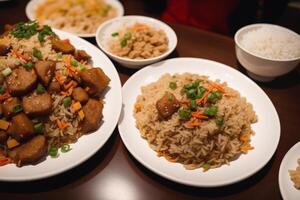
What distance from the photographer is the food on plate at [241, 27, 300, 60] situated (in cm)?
272

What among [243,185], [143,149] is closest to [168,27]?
[143,149]

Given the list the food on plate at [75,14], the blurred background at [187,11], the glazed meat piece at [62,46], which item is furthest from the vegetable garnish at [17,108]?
the blurred background at [187,11]

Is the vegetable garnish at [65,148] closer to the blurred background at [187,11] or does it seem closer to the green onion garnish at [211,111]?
the green onion garnish at [211,111]

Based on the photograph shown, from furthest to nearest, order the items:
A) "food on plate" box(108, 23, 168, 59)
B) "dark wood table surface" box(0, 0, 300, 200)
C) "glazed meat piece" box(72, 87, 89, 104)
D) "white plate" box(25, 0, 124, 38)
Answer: "white plate" box(25, 0, 124, 38) < "food on plate" box(108, 23, 168, 59) < "glazed meat piece" box(72, 87, 89, 104) < "dark wood table surface" box(0, 0, 300, 200)

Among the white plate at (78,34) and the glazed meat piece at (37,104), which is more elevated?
the glazed meat piece at (37,104)

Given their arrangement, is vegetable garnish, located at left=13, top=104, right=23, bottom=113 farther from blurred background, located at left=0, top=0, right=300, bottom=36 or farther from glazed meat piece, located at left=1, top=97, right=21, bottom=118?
blurred background, located at left=0, top=0, right=300, bottom=36

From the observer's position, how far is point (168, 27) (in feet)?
10.6

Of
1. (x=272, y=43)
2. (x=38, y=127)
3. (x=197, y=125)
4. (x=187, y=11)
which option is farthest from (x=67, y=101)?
(x=187, y=11)

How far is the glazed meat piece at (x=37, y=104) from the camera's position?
203 centimetres

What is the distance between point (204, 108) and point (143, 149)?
556 millimetres

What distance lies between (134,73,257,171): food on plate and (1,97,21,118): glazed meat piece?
2.96ft

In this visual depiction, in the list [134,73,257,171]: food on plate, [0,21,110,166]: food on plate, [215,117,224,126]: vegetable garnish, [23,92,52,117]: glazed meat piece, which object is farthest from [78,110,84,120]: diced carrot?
[215,117,224,126]: vegetable garnish

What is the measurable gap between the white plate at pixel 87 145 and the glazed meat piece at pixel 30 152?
41 mm

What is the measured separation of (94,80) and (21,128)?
63cm
